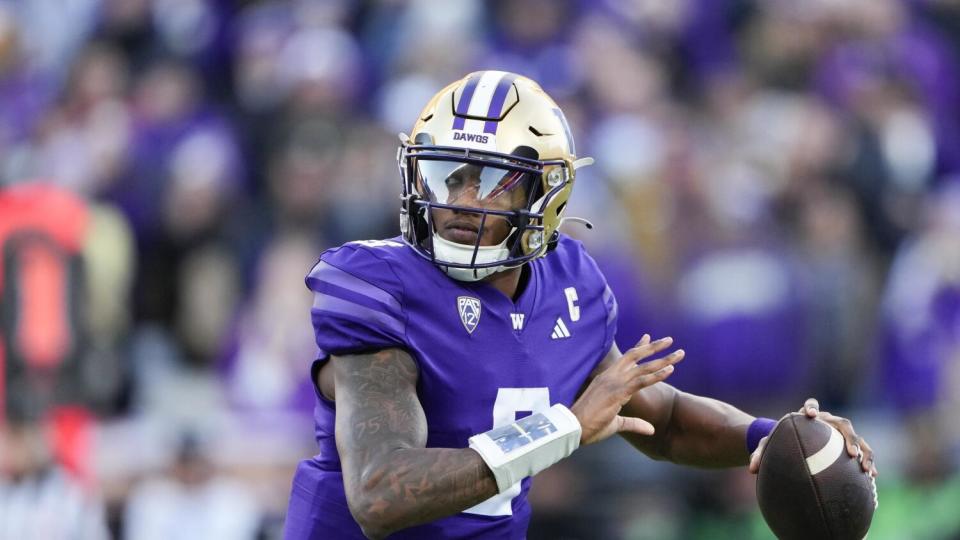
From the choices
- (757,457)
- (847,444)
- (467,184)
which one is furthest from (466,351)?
(847,444)

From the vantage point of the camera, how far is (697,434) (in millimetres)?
3246

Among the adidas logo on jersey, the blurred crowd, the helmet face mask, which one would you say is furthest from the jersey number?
the blurred crowd

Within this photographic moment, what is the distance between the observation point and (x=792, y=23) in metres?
6.97

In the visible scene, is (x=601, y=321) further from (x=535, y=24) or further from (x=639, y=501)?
(x=535, y=24)

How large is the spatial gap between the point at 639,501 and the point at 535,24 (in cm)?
254

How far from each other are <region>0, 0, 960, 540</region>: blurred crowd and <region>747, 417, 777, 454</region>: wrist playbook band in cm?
252

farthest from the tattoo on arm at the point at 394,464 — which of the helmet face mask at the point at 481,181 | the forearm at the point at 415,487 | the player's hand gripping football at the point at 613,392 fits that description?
the helmet face mask at the point at 481,181

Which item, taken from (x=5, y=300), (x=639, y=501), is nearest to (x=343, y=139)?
(x=5, y=300)

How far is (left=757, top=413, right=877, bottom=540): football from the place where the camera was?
2.84 metres

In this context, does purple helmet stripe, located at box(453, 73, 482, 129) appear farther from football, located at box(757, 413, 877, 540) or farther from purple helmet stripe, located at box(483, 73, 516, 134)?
football, located at box(757, 413, 877, 540)

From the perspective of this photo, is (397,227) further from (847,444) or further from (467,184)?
(847,444)

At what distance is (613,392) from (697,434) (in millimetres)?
636

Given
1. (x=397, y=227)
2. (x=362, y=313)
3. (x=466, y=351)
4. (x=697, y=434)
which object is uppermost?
(x=362, y=313)

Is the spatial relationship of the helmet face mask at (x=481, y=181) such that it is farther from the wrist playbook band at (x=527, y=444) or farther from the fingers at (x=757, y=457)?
the fingers at (x=757, y=457)
